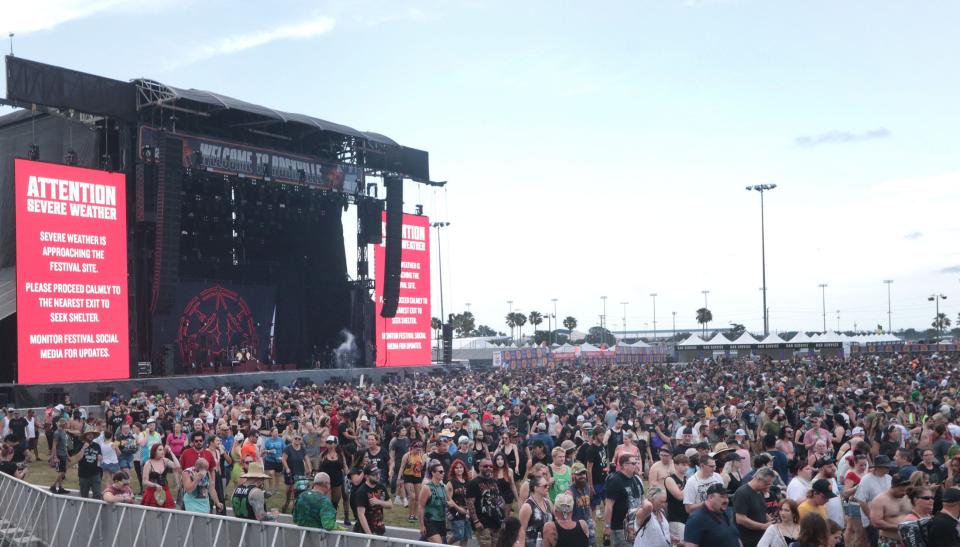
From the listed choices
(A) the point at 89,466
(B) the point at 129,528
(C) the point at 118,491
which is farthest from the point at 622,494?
(A) the point at 89,466

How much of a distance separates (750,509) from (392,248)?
123 feet

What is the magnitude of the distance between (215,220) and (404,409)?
22108mm

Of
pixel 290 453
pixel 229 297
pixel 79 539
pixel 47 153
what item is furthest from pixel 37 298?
pixel 79 539

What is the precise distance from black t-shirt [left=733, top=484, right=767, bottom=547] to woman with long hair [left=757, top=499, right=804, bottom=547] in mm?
1027

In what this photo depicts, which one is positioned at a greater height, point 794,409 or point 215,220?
point 215,220

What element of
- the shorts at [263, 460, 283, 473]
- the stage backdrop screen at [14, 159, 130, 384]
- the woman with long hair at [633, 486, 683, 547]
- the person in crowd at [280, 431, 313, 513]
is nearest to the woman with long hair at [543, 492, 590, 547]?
the woman with long hair at [633, 486, 683, 547]

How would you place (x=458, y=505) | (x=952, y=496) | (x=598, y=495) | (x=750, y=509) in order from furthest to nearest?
1. (x=598, y=495)
2. (x=458, y=505)
3. (x=750, y=509)
4. (x=952, y=496)

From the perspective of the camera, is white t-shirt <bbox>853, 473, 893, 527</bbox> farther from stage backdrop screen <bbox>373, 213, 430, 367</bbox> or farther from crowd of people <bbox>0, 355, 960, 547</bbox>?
stage backdrop screen <bbox>373, 213, 430, 367</bbox>

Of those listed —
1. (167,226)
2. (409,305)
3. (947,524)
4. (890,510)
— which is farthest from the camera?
(409,305)

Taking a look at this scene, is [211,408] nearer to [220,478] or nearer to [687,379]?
[220,478]

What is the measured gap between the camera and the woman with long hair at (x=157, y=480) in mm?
11273

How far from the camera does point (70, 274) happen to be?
104 feet

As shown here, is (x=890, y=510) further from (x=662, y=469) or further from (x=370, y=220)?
(x=370, y=220)

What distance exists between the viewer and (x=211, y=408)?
24000 mm
